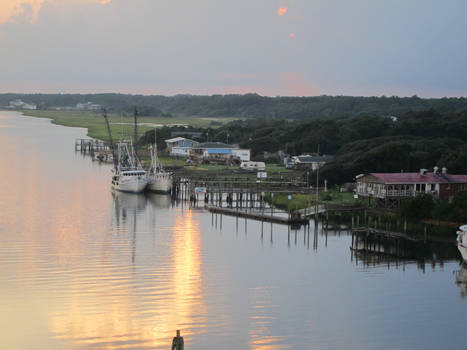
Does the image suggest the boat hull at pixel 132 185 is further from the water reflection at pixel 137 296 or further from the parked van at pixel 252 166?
the water reflection at pixel 137 296

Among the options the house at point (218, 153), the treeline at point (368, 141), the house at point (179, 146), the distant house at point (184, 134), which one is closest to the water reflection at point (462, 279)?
the treeline at point (368, 141)

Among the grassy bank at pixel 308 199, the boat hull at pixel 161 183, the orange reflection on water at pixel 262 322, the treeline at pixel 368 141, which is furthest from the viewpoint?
the boat hull at pixel 161 183

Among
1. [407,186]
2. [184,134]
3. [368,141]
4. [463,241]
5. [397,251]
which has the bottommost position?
[397,251]

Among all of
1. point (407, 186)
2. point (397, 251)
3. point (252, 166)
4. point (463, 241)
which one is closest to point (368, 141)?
point (252, 166)

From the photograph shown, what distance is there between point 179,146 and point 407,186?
164 feet

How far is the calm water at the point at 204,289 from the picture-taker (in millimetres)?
24484

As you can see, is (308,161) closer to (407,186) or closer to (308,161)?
(308,161)

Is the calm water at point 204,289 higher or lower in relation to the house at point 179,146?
A: lower

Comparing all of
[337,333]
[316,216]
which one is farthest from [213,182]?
[337,333]

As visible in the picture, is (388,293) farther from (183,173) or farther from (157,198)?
(183,173)

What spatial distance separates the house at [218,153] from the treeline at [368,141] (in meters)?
4.55

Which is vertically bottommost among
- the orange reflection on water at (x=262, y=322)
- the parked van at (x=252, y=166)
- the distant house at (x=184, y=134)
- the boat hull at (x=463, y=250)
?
the orange reflection on water at (x=262, y=322)

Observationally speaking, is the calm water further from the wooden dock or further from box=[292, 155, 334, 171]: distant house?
box=[292, 155, 334, 171]: distant house

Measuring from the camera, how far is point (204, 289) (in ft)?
97.3
